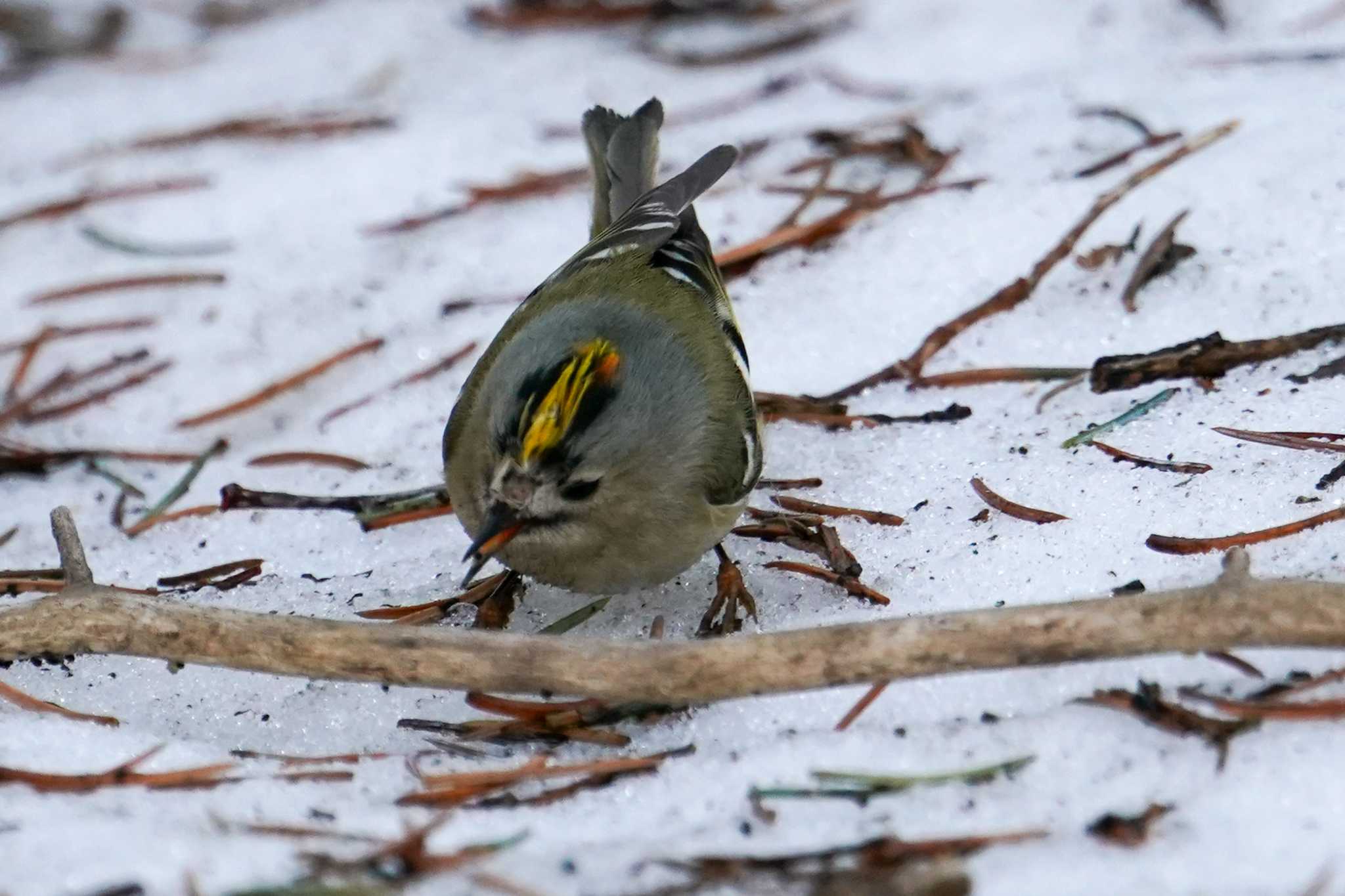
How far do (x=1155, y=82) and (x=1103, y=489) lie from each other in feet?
8.09

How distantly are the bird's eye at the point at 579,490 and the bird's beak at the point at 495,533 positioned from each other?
0.12m

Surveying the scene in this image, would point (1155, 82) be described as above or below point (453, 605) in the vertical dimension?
above

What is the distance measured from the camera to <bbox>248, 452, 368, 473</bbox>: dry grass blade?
14.0 ft

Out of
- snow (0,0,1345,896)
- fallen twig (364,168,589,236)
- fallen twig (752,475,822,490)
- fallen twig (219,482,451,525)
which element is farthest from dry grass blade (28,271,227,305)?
fallen twig (752,475,822,490)

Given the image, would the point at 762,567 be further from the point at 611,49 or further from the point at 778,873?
the point at 611,49

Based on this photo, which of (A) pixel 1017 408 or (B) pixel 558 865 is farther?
(A) pixel 1017 408

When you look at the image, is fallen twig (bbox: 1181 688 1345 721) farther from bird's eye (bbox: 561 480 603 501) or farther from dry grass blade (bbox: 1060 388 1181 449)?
bird's eye (bbox: 561 480 603 501)

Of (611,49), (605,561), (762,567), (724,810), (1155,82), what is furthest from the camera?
(611,49)

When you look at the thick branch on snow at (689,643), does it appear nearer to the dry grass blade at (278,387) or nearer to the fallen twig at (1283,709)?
the fallen twig at (1283,709)

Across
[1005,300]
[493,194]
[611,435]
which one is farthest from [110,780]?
[493,194]

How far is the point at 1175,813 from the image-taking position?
230 centimetres

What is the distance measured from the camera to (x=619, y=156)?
4680 millimetres

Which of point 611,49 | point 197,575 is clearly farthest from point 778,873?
point 611,49

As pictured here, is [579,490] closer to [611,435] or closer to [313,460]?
[611,435]
